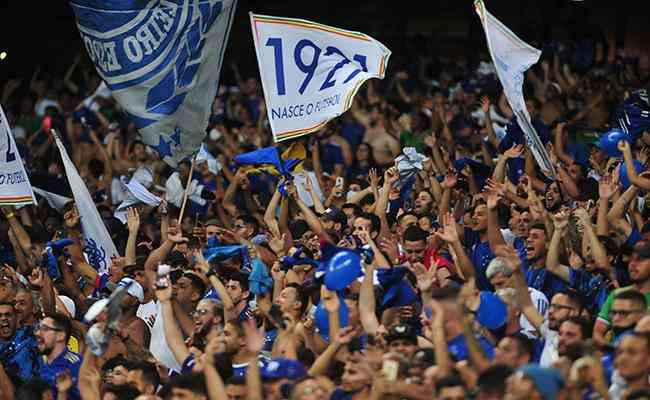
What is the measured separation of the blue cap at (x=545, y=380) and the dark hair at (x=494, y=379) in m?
0.15

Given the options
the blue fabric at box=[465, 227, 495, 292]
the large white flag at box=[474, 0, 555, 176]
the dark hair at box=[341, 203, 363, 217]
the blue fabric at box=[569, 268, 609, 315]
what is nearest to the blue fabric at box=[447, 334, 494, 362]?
the blue fabric at box=[569, 268, 609, 315]

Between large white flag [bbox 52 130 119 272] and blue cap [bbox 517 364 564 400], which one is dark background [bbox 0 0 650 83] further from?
blue cap [bbox 517 364 564 400]

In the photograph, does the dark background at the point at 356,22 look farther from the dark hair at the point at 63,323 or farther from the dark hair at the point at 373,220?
the dark hair at the point at 63,323

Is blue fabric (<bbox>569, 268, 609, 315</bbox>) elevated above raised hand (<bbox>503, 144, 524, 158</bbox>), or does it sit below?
below

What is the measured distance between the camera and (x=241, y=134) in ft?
56.5

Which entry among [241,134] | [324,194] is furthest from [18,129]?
[324,194]

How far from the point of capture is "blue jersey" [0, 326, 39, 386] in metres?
10.4

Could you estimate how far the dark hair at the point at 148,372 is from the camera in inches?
344

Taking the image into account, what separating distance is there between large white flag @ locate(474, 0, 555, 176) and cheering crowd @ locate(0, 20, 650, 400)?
0.32 metres

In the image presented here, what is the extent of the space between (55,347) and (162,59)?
3.47 m

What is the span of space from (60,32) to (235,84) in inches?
106

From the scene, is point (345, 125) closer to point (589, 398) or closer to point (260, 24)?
point (260, 24)

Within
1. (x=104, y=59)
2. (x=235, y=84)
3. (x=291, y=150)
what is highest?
(x=104, y=59)

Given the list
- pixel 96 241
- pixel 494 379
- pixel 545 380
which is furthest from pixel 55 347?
pixel 545 380
